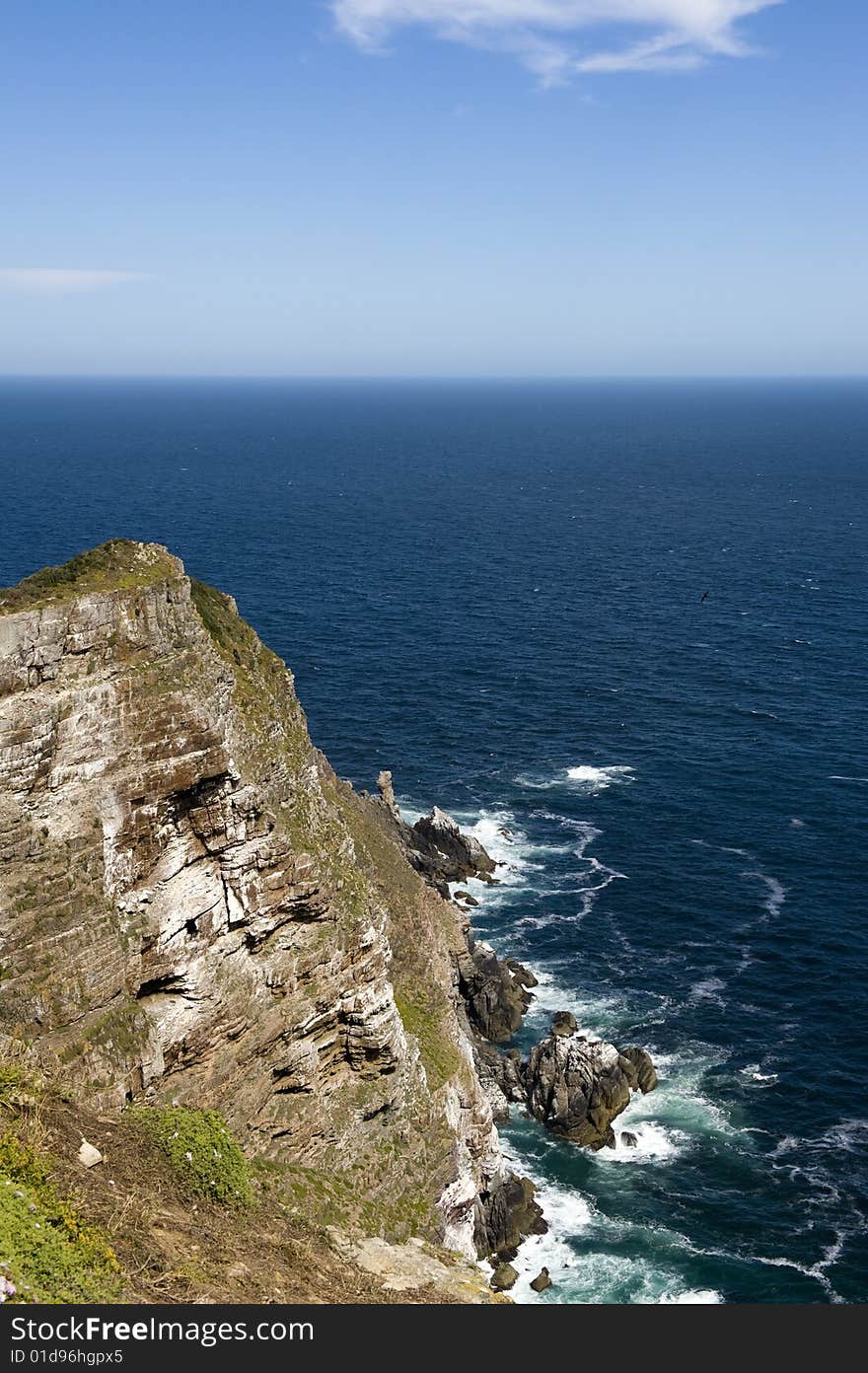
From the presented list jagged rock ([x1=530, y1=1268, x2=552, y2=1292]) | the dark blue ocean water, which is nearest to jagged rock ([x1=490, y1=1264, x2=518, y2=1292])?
jagged rock ([x1=530, y1=1268, x2=552, y2=1292])

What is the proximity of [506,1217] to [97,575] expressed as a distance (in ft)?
141

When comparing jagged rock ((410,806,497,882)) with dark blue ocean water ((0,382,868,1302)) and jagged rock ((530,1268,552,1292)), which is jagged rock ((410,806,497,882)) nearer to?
dark blue ocean water ((0,382,868,1302))

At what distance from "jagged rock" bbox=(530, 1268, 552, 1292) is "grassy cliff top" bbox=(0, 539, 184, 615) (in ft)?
140

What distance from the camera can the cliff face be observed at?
3616cm

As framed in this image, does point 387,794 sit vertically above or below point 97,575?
below

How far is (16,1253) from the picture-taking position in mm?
22297

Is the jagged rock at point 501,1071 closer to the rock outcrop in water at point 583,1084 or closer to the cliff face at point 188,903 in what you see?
the rock outcrop in water at point 583,1084

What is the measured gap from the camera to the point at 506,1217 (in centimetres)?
5912

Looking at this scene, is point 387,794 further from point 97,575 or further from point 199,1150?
point 199,1150

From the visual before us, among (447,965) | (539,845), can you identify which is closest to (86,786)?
(447,965)

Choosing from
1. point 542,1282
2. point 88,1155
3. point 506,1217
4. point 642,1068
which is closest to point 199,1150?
point 88,1155

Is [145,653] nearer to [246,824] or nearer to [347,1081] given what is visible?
[246,824]

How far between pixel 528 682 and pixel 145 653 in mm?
104568

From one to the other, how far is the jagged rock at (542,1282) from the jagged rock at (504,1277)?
3.60 ft
